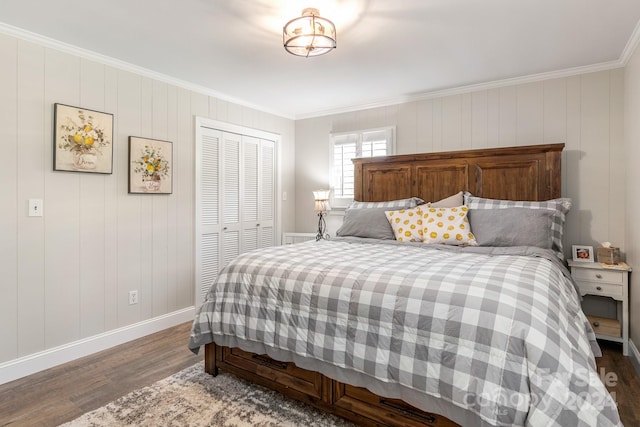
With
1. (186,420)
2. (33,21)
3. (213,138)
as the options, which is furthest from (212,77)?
(186,420)

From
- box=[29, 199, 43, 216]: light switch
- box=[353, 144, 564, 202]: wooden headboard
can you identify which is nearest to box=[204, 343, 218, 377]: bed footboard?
box=[29, 199, 43, 216]: light switch

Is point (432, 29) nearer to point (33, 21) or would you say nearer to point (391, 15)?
point (391, 15)

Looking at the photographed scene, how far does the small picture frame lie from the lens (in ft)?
9.71

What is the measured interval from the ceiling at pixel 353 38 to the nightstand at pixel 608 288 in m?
1.75

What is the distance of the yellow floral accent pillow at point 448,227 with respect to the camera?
112 inches

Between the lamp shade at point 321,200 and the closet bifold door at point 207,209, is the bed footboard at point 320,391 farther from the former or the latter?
the lamp shade at point 321,200

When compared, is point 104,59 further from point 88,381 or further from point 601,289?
point 601,289

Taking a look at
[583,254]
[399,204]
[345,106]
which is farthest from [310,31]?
[583,254]

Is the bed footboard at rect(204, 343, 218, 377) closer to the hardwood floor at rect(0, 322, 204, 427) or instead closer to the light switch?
the hardwood floor at rect(0, 322, 204, 427)

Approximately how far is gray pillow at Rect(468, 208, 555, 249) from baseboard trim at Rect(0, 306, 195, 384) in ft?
9.69

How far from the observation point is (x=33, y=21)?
7.58ft

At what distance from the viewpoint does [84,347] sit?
2.76m

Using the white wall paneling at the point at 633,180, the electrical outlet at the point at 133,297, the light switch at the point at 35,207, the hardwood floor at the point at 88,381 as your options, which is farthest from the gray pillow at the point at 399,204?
the light switch at the point at 35,207

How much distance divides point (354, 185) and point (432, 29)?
207cm
